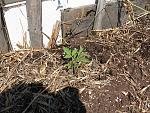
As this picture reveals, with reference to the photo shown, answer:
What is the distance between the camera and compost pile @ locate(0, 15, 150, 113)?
3.15 m

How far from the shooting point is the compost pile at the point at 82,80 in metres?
3.15

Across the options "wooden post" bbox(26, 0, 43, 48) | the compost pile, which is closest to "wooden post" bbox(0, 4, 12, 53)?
the compost pile

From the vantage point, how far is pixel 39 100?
10.3 ft

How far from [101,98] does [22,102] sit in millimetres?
754

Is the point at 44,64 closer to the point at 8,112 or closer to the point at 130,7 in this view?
the point at 8,112

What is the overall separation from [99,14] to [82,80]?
0.88m

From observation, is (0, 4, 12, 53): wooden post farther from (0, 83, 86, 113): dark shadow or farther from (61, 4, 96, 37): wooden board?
(61, 4, 96, 37): wooden board

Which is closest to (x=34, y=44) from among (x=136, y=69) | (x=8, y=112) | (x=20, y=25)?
(x=20, y=25)

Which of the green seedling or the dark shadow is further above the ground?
the green seedling

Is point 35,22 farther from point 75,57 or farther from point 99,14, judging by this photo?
point 99,14

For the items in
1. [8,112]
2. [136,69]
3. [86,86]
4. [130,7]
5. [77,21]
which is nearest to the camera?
[8,112]

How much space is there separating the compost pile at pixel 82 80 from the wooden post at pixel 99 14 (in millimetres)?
165

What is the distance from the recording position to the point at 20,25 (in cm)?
352

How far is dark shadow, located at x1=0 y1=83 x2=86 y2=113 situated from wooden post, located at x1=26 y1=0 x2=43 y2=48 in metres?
0.52
